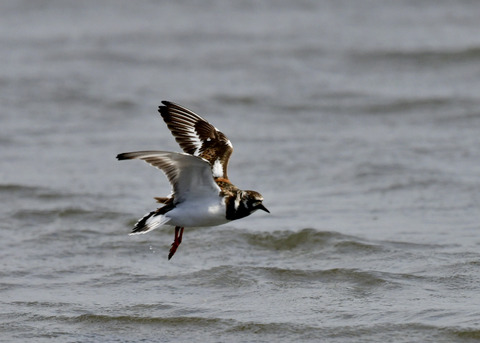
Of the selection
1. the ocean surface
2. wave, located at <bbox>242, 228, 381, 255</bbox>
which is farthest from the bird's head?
wave, located at <bbox>242, 228, 381, 255</bbox>

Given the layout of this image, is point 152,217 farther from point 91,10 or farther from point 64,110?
point 91,10

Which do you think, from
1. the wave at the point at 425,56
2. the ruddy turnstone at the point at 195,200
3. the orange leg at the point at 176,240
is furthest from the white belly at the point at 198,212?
the wave at the point at 425,56

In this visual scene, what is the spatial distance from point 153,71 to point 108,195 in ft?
15.5

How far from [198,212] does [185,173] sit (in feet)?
0.90

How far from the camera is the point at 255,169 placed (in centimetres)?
912

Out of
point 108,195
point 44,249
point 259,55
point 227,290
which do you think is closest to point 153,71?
point 259,55

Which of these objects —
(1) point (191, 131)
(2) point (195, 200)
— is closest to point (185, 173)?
(2) point (195, 200)

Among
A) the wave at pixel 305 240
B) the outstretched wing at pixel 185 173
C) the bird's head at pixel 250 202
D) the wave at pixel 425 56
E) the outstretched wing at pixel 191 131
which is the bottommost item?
the wave at pixel 305 240

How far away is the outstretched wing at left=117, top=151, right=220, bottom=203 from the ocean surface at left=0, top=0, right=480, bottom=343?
0.82 meters

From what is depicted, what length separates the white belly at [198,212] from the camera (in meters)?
5.61

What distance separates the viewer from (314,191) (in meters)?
8.48

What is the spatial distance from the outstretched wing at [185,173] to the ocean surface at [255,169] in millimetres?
821

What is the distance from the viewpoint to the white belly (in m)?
5.61

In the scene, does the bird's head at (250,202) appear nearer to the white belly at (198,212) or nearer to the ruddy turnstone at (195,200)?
the ruddy turnstone at (195,200)
